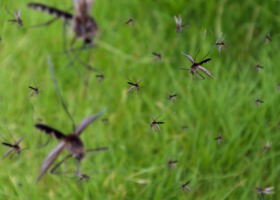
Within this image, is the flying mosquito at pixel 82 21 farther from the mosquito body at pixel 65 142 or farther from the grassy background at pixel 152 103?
the mosquito body at pixel 65 142

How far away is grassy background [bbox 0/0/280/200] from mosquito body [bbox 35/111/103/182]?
378 millimetres

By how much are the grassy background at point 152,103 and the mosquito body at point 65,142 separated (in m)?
0.38

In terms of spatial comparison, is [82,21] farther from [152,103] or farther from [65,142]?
[65,142]

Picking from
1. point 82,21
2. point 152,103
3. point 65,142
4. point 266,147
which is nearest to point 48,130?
point 65,142

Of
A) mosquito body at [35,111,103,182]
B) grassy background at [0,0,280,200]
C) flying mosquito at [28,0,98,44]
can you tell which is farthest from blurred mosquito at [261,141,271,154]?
flying mosquito at [28,0,98,44]

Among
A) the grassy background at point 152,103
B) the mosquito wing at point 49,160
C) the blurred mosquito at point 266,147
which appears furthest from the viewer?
the grassy background at point 152,103

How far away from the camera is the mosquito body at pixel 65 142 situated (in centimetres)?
144

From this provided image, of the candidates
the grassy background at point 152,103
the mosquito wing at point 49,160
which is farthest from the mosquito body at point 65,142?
the grassy background at point 152,103

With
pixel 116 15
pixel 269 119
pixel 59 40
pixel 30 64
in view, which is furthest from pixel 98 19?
pixel 269 119

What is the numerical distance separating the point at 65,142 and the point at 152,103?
1063 millimetres

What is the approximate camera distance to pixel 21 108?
8.10ft

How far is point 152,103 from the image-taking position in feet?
8.29

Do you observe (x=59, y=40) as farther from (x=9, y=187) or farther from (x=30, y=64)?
(x=9, y=187)

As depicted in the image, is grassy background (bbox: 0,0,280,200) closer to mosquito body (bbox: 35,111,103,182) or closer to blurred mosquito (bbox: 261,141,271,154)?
blurred mosquito (bbox: 261,141,271,154)
